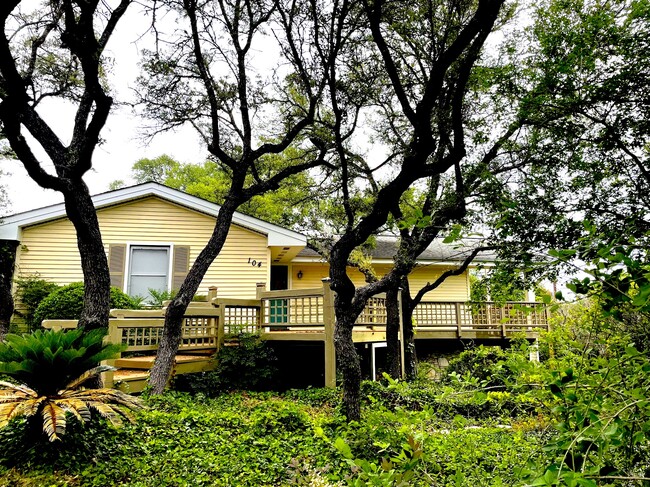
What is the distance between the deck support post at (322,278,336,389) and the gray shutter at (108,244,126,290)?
19.4 feet

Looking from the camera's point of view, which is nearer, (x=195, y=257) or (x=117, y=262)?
(x=117, y=262)

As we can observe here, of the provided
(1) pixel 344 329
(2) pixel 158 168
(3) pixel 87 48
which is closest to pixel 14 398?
(1) pixel 344 329

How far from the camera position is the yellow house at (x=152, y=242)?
12.0m

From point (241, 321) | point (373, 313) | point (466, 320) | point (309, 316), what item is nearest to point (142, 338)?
point (241, 321)

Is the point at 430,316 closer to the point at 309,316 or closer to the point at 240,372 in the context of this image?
the point at 309,316

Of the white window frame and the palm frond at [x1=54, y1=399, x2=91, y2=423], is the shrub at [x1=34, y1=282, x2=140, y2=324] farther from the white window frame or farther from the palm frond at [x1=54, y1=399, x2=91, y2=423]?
the palm frond at [x1=54, y1=399, x2=91, y2=423]

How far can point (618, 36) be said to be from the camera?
5078 millimetres

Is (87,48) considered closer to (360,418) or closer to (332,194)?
(360,418)

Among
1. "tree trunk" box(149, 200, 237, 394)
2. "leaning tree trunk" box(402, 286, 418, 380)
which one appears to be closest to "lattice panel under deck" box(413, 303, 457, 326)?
"leaning tree trunk" box(402, 286, 418, 380)

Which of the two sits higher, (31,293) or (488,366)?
(31,293)

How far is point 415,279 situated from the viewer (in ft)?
57.9

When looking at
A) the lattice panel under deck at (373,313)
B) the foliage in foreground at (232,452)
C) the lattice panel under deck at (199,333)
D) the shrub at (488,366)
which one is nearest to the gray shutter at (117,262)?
the lattice panel under deck at (199,333)

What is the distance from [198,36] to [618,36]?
23.4ft

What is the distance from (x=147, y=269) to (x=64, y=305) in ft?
8.24
